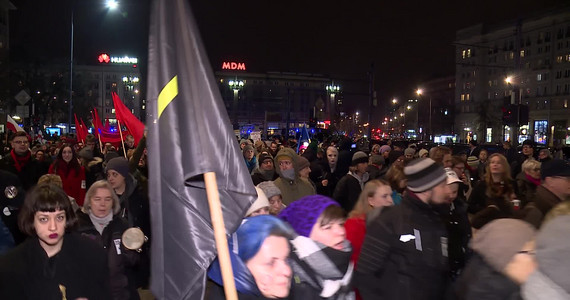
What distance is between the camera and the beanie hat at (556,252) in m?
2.29

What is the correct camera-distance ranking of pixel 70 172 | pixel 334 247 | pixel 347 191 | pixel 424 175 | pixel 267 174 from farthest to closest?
pixel 70 172, pixel 267 174, pixel 347 191, pixel 424 175, pixel 334 247

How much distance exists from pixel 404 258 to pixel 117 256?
2.18 m

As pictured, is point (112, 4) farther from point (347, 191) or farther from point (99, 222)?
point (99, 222)

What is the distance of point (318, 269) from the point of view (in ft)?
9.27

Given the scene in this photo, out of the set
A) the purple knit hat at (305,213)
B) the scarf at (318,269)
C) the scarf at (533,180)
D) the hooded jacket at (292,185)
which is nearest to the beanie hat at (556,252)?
the scarf at (318,269)

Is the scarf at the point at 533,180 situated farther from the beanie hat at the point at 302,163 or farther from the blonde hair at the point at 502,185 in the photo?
the beanie hat at the point at 302,163

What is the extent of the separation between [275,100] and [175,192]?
153m

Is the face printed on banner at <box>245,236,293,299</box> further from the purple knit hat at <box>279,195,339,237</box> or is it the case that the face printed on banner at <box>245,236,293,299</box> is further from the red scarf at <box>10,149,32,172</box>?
the red scarf at <box>10,149,32,172</box>

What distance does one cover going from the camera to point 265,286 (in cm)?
240

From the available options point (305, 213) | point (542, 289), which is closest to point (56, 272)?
point (305, 213)

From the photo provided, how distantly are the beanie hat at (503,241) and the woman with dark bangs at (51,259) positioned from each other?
7.77 feet

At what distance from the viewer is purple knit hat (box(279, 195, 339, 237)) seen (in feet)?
10.4

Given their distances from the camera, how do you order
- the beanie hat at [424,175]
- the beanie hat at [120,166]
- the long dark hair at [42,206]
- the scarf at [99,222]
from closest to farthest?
the long dark hair at [42,206] < the beanie hat at [424,175] < the scarf at [99,222] < the beanie hat at [120,166]

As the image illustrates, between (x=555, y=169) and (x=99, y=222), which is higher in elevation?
(x=555, y=169)
